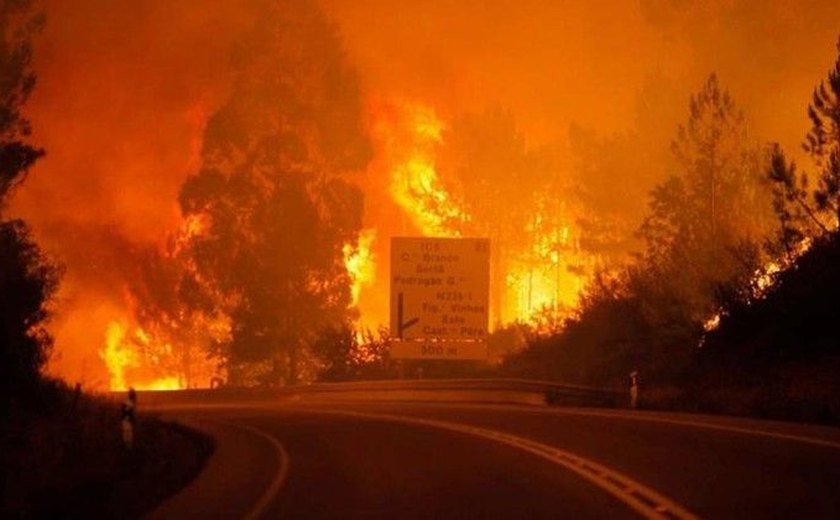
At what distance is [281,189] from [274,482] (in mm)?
37204

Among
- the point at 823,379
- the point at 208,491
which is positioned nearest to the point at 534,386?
the point at 823,379

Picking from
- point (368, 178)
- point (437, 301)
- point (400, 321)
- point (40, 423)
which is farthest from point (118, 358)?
point (40, 423)

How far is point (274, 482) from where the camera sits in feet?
50.4

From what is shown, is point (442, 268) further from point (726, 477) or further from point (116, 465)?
point (726, 477)

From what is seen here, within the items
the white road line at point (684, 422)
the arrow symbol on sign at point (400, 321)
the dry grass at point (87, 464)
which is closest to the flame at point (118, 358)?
the arrow symbol on sign at point (400, 321)

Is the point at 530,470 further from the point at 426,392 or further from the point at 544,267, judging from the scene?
the point at 544,267

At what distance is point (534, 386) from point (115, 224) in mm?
43453

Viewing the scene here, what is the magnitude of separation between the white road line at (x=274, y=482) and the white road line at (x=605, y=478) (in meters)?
3.58

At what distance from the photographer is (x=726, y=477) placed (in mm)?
13750

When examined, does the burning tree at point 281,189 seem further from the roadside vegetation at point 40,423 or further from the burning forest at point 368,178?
the roadside vegetation at point 40,423

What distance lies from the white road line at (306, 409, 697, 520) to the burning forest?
13.7m

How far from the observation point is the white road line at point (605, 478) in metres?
11.6

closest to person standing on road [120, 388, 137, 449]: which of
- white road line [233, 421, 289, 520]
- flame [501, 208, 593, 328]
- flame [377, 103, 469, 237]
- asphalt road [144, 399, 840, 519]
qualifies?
asphalt road [144, 399, 840, 519]

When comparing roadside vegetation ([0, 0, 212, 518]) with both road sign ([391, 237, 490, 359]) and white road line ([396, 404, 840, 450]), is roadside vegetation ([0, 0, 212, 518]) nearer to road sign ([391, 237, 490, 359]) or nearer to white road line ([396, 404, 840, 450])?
white road line ([396, 404, 840, 450])
